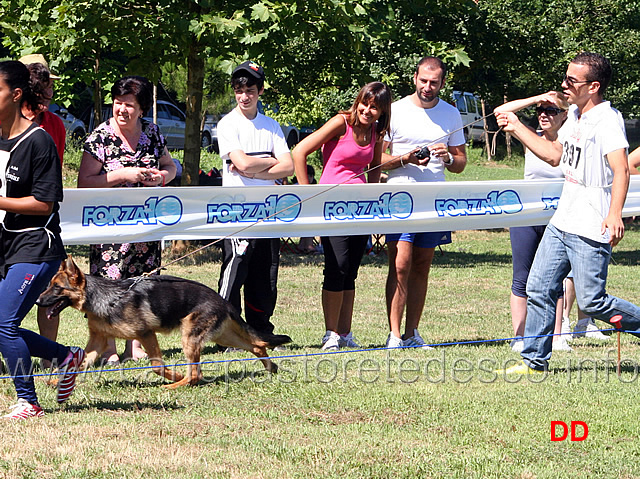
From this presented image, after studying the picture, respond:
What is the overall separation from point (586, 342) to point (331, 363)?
2.79 metres

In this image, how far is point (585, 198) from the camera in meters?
5.78

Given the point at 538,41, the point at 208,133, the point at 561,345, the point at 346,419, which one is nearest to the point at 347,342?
the point at 561,345

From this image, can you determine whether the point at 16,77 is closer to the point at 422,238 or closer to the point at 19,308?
the point at 19,308

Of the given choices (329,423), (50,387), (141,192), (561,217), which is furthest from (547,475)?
(141,192)

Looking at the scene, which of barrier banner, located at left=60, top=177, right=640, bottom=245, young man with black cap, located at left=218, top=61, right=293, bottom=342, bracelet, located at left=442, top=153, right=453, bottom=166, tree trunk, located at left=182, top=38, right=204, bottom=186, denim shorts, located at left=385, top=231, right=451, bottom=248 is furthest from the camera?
tree trunk, located at left=182, top=38, right=204, bottom=186

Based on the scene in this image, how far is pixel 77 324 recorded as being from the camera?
28.7 ft

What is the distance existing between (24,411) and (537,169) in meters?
5.05

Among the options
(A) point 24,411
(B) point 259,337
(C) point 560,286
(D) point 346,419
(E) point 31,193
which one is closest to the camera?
(E) point 31,193

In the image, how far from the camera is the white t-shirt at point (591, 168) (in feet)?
18.6

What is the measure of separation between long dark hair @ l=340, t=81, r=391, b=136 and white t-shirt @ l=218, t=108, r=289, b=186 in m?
0.61

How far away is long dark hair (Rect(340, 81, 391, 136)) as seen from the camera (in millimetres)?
6836

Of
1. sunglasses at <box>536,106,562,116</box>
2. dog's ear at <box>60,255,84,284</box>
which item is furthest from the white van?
dog's ear at <box>60,255,84,284</box>

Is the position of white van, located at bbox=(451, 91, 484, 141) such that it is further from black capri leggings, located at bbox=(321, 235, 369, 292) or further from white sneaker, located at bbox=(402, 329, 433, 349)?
black capri leggings, located at bbox=(321, 235, 369, 292)

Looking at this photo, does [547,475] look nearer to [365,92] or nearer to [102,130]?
[365,92]
